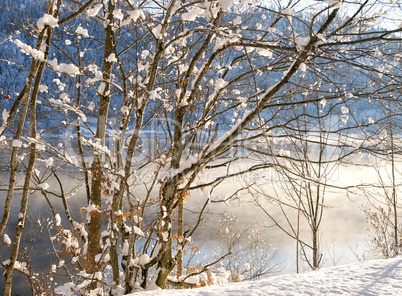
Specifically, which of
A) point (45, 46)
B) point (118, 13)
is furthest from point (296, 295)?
point (118, 13)

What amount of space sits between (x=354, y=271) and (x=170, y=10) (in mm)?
2670

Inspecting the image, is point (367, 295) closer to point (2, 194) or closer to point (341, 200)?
point (2, 194)

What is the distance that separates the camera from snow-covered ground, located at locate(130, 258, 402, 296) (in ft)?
6.04

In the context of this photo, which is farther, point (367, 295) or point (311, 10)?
point (311, 10)

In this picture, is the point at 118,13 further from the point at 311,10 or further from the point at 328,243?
the point at 328,243

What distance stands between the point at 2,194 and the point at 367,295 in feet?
56.2

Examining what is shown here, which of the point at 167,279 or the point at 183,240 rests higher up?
the point at 183,240

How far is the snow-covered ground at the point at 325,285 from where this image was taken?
6.04 ft

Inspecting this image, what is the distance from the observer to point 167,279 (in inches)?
135

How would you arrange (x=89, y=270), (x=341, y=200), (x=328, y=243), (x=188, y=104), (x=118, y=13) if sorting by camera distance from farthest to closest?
(x=341, y=200) < (x=328, y=243) < (x=89, y=270) < (x=188, y=104) < (x=118, y=13)

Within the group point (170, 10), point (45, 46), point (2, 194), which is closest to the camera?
point (45, 46)

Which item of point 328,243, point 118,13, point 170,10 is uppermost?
point 118,13

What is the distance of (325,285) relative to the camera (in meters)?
1.94

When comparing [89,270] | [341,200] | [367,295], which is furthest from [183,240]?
[341,200]
